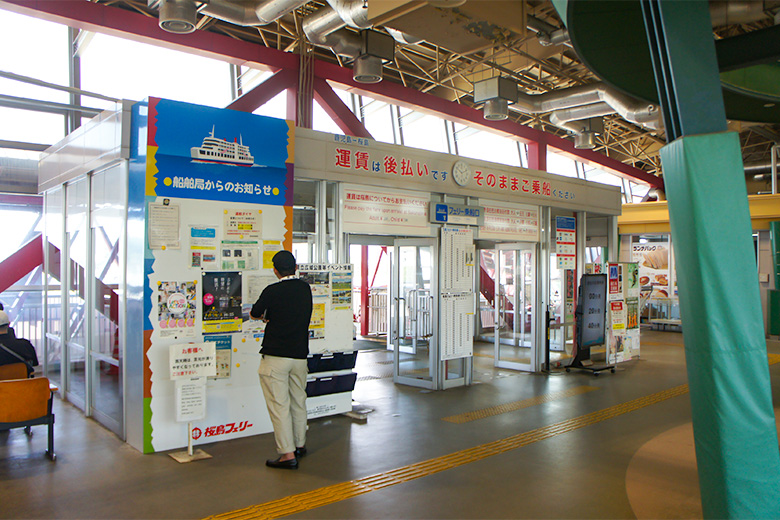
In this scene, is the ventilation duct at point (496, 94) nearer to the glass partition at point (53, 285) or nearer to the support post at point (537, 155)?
the support post at point (537, 155)

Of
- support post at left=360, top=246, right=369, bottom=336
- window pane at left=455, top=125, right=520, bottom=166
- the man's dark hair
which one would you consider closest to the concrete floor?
the man's dark hair

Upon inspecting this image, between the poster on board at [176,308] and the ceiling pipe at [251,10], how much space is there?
3554 mm

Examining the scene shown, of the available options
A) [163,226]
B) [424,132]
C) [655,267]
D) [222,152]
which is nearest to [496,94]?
[424,132]

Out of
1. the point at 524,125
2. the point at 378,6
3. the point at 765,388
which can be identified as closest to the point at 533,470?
the point at 765,388

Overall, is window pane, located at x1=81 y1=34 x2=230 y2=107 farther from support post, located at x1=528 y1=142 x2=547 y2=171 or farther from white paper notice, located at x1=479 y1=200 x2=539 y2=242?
support post, located at x1=528 y1=142 x2=547 y2=171

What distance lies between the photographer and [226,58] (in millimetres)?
9141

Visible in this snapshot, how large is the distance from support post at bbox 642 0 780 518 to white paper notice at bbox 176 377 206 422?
11.9 feet

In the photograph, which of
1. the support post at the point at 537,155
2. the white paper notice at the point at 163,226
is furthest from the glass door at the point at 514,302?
the white paper notice at the point at 163,226

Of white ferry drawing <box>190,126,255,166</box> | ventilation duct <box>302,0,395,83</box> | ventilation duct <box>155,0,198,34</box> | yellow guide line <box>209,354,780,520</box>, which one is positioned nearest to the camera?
yellow guide line <box>209,354,780,520</box>

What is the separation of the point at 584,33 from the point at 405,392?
4662 millimetres

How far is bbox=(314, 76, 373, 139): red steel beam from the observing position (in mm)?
10258

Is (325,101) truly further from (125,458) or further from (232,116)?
(125,458)

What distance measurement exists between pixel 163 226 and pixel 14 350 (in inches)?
79.5

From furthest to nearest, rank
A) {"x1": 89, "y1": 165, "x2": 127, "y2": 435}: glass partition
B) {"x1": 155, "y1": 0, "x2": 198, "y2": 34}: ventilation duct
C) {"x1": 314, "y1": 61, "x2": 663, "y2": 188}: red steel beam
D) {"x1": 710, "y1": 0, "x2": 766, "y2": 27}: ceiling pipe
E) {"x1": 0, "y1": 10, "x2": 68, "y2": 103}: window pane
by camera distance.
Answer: {"x1": 314, "y1": 61, "x2": 663, "y2": 188}: red steel beam < {"x1": 0, "y1": 10, "x2": 68, "y2": 103}: window pane < {"x1": 710, "y1": 0, "x2": 766, "y2": 27}: ceiling pipe < {"x1": 155, "y1": 0, "x2": 198, "y2": 34}: ventilation duct < {"x1": 89, "y1": 165, "x2": 127, "y2": 435}: glass partition
